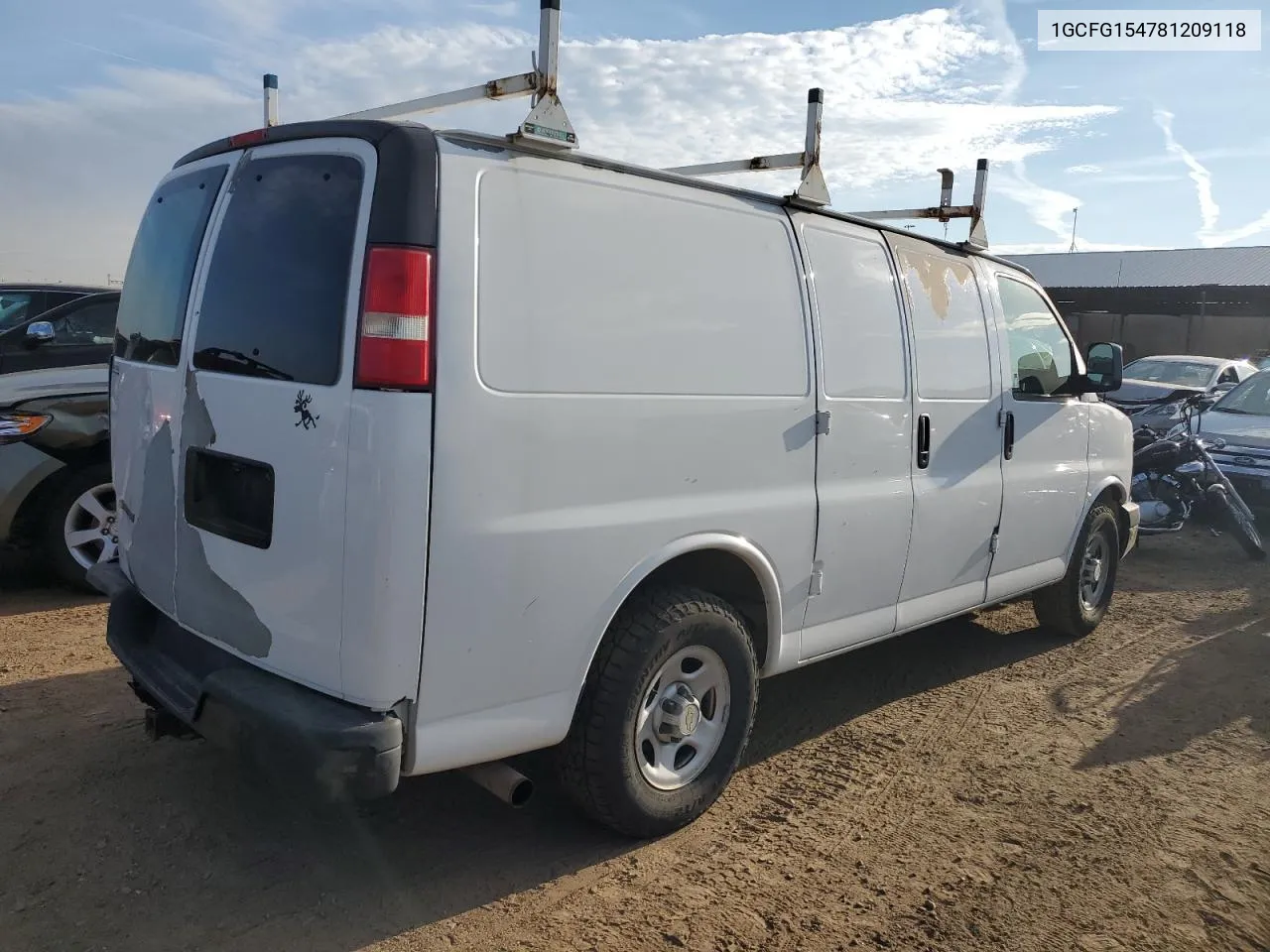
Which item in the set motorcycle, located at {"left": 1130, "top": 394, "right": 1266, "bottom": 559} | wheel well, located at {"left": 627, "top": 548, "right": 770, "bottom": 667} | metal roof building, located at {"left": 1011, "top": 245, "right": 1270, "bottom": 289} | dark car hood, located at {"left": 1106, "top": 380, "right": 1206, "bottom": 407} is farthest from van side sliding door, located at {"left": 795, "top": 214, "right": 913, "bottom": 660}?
metal roof building, located at {"left": 1011, "top": 245, "right": 1270, "bottom": 289}

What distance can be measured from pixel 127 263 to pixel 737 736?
289cm

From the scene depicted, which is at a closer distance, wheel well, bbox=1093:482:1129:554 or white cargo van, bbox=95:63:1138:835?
white cargo van, bbox=95:63:1138:835

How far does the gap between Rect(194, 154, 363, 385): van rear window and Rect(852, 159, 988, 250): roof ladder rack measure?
304cm

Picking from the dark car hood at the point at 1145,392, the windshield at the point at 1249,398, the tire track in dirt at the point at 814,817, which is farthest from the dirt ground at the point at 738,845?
the dark car hood at the point at 1145,392

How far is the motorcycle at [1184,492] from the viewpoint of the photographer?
28.3 ft

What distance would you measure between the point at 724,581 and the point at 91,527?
170 inches

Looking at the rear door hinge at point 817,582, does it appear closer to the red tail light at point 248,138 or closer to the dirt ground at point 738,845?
the dirt ground at point 738,845

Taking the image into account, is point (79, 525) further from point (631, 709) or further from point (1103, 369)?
point (1103, 369)

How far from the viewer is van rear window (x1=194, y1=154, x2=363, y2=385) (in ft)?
8.63

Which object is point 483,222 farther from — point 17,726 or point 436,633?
point 17,726

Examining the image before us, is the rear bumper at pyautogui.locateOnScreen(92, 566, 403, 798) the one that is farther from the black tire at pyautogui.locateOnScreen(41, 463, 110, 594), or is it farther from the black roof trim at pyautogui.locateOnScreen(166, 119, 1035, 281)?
the black tire at pyautogui.locateOnScreen(41, 463, 110, 594)

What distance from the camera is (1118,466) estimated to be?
603 centimetres

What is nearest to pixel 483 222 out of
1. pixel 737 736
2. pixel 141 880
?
pixel 737 736

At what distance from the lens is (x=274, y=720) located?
8.57ft
